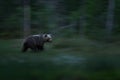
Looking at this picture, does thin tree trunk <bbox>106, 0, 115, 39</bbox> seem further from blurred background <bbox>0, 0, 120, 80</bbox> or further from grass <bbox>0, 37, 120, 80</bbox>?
grass <bbox>0, 37, 120, 80</bbox>

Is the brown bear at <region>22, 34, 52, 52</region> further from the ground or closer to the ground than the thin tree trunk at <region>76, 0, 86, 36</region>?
further from the ground

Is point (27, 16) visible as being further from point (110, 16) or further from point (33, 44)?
point (33, 44)

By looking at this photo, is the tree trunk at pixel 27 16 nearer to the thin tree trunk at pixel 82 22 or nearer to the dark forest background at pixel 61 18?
the dark forest background at pixel 61 18

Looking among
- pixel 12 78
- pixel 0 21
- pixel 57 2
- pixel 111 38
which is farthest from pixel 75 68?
pixel 0 21

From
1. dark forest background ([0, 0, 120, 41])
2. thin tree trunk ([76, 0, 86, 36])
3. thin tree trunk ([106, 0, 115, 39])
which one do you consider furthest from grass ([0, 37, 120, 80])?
thin tree trunk ([76, 0, 86, 36])

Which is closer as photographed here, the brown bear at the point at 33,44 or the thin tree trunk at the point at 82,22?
the brown bear at the point at 33,44

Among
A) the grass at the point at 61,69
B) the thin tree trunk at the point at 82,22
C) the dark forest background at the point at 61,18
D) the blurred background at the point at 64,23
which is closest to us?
the grass at the point at 61,69

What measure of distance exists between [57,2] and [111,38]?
20.2ft

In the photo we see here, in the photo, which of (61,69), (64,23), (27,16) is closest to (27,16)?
(27,16)

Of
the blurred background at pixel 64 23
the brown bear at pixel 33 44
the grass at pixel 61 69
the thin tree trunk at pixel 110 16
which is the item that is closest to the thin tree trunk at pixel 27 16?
the blurred background at pixel 64 23

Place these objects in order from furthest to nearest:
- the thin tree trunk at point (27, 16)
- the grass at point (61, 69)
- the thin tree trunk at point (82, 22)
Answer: the thin tree trunk at point (27, 16)
the thin tree trunk at point (82, 22)
the grass at point (61, 69)

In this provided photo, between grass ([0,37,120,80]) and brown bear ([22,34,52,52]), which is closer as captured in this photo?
grass ([0,37,120,80])

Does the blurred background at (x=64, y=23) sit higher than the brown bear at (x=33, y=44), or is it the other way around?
the brown bear at (x=33, y=44)

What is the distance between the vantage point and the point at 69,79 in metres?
5.60
